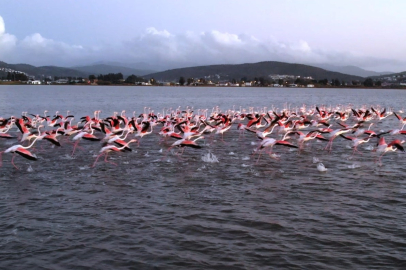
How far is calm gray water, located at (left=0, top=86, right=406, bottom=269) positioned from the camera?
6.55 m

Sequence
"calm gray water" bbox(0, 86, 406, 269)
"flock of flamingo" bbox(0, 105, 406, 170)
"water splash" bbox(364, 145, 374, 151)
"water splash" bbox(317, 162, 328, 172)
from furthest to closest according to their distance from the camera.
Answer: "water splash" bbox(364, 145, 374, 151), "flock of flamingo" bbox(0, 105, 406, 170), "water splash" bbox(317, 162, 328, 172), "calm gray water" bbox(0, 86, 406, 269)

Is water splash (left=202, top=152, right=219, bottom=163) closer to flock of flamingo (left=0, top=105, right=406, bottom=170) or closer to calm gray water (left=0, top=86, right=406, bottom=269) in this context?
calm gray water (left=0, top=86, right=406, bottom=269)

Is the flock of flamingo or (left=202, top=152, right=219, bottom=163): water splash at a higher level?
the flock of flamingo

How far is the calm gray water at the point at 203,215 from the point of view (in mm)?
6551

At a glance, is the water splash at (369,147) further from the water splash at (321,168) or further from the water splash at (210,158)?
the water splash at (210,158)

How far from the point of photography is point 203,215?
27.3ft

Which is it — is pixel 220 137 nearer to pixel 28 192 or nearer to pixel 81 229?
pixel 28 192


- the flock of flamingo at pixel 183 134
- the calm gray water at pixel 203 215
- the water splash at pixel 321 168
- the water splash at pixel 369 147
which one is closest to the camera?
the calm gray water at pixel 203 215

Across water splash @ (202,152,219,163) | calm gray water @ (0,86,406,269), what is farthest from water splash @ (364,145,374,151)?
water splash @ (202,152,219,163)

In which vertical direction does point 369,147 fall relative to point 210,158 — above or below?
above

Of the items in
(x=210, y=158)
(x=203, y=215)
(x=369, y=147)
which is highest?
(x=369, y=147)

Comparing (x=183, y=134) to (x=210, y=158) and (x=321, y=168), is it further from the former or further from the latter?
(x=321, y=168)

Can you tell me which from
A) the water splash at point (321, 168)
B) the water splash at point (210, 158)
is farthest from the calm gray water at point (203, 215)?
the water splash at point (210, 158)

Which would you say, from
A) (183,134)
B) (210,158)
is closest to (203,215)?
(210,158)
